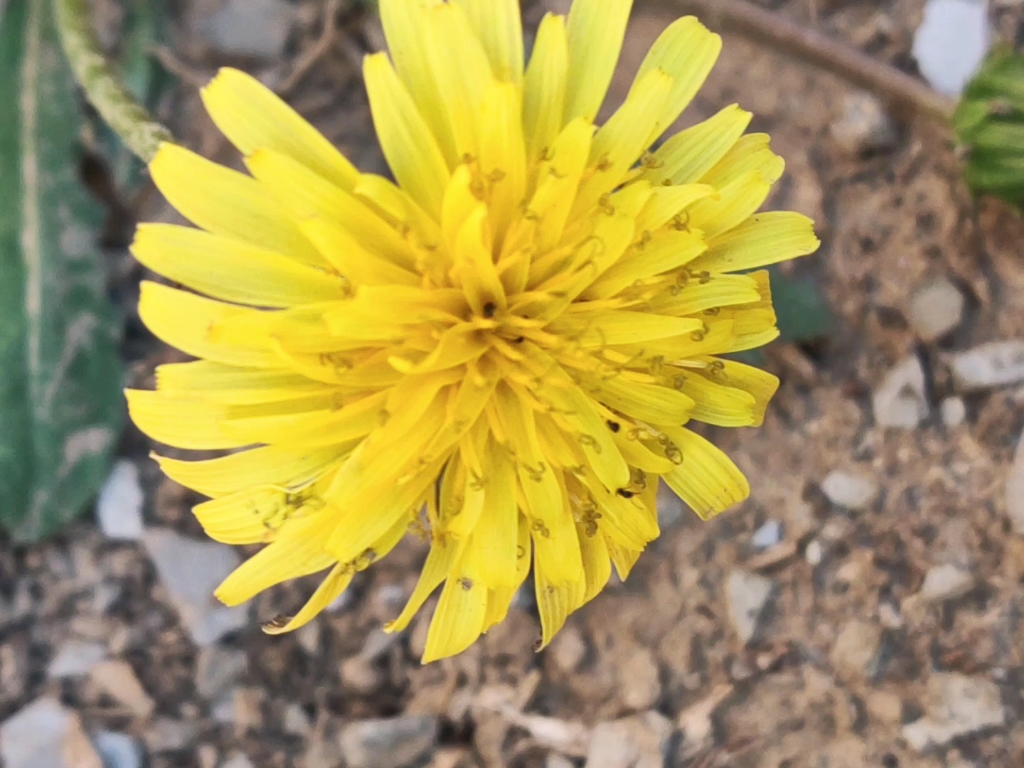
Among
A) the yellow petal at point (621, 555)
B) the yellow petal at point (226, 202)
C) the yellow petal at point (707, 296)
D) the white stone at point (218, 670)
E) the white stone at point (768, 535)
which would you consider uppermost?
the yellow petal at point (707, 296)

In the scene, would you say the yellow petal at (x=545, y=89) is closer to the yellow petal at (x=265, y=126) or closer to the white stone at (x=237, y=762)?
the yellow petal at (x=265, y=126)

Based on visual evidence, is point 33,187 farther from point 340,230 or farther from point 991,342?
point 991,342

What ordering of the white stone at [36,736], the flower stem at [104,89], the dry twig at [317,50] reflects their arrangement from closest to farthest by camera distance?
the flower stem at [104,89]
the white stone at [36,736]
the dry twig at [317,50]

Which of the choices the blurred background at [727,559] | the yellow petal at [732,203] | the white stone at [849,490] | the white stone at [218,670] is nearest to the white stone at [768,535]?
the blurred background at [727,559]

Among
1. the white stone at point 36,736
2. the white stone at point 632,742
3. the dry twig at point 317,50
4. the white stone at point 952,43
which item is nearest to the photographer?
the white stone at point 632,742

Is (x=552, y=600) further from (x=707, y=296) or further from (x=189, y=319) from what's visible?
(x=189, y=319)

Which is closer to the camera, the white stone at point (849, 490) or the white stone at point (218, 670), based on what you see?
the white stone at point (849, 490)

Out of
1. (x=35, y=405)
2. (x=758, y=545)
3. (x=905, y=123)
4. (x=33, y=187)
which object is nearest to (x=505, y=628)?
(x=758, y=545)
